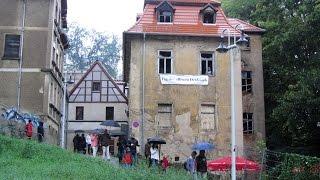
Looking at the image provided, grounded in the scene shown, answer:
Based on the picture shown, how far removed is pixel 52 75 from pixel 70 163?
14.5 metres

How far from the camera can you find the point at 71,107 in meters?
55.7

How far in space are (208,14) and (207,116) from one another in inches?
287

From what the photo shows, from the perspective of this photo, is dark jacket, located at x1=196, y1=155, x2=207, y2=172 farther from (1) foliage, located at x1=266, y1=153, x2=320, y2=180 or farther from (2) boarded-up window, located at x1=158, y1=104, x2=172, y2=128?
(2) boarded-up window, located at x1=158, y1=104, x2=172, y2=128

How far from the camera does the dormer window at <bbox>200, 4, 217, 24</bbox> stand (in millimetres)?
35594

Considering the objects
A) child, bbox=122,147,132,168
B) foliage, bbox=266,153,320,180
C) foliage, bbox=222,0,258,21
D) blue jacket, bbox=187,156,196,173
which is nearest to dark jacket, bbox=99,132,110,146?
child, bbox=122,147,132,168

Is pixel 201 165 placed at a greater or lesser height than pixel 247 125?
lesser

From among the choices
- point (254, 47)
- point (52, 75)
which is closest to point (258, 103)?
point (254, 47)

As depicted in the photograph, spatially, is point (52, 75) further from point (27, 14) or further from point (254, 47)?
point (254, 47)

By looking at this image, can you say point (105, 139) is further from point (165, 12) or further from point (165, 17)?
point (165, 12)

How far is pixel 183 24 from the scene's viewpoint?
115ft

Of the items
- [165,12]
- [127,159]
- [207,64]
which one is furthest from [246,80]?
[127,159]

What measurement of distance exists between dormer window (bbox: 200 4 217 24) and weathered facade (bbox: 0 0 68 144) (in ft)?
33.0

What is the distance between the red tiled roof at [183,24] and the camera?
3444 centimetres

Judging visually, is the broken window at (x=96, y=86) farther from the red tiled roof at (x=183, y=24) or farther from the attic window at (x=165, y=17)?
the attic window at (x=165, y=17)
